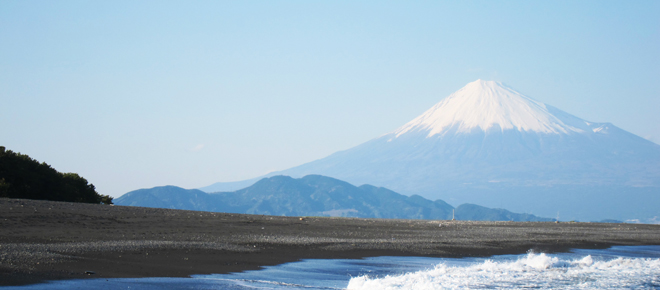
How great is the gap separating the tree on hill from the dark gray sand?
31.1 ft

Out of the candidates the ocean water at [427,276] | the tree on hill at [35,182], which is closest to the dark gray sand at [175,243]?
the ocean water at [427,276]

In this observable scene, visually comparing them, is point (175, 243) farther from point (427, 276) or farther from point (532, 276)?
point (532, 276)

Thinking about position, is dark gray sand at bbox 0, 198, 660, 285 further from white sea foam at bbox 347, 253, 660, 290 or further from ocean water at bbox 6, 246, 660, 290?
white sea foam at bbox 347, 253, 660, 290

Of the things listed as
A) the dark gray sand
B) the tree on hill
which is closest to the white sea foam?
the dark gray sand

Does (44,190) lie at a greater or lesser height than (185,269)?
greater

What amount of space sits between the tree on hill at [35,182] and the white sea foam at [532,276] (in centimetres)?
2721

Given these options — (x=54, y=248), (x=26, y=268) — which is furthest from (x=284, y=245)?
(x=26, y=268)

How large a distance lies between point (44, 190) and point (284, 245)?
23.5 m

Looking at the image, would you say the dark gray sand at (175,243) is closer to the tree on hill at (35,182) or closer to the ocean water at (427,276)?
the ocean water at (427,276)

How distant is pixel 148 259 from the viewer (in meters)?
15.2

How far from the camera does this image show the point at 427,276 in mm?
15031

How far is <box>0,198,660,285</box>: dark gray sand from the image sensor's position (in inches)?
543

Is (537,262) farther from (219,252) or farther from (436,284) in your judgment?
(219,252)

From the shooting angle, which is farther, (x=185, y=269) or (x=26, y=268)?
(x=185, y=269)
